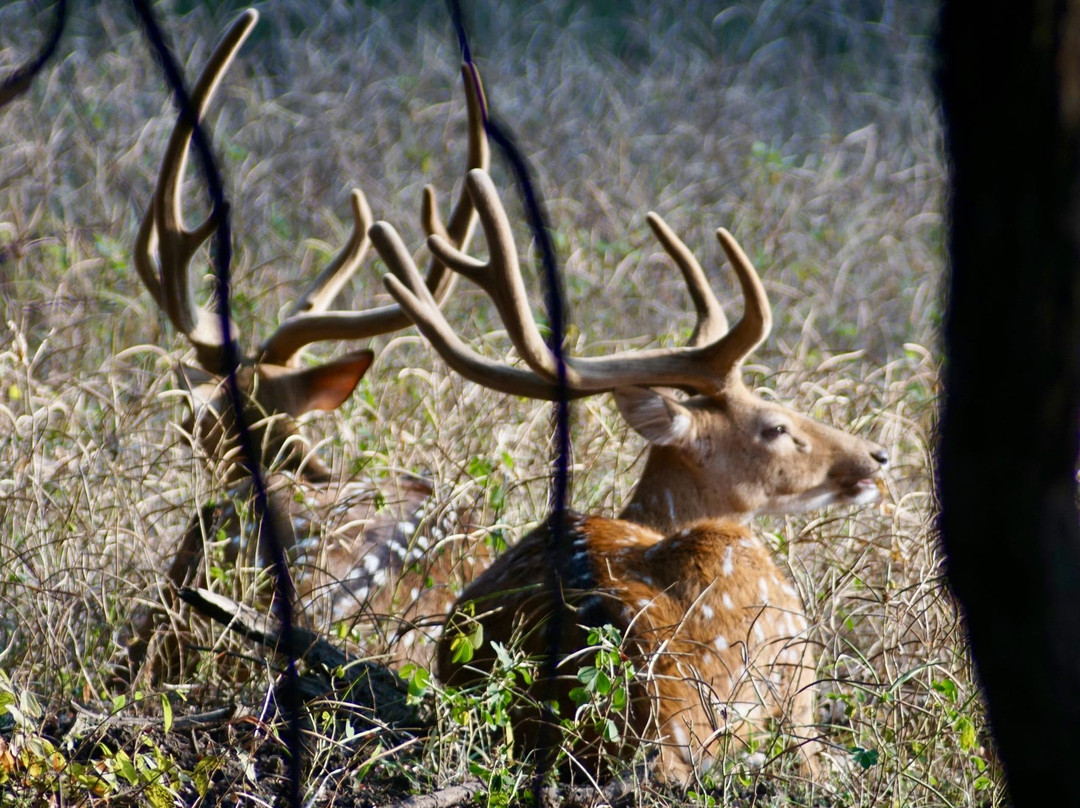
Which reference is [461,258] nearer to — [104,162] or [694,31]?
[104,162]

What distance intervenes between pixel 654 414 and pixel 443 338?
78 centimetres

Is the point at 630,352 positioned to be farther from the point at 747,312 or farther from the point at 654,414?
the point at 747,312

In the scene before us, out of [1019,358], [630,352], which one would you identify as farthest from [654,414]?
[1019,358]

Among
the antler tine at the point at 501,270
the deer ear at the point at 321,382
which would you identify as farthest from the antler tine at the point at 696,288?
the deer ear at the point at 321,382

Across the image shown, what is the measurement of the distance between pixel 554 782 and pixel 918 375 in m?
3.24

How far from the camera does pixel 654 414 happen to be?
14.9 ft

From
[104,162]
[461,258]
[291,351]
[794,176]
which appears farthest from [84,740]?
[794,176]

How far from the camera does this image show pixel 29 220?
23.2ft

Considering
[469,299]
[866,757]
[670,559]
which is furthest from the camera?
[469,299]

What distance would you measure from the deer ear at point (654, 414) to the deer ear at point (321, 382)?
95 cm

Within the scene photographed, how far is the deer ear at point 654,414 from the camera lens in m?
4.53

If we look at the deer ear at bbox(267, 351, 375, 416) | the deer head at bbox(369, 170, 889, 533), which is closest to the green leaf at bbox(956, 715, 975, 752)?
the deer head at bbox(369, 170, 889, 533)

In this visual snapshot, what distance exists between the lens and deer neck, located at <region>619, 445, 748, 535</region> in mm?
4562

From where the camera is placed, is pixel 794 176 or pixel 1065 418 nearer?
pixel 1065 418
